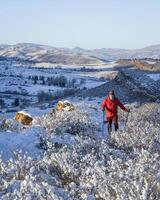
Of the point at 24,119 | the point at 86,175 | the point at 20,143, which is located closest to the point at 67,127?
the point at 20,143

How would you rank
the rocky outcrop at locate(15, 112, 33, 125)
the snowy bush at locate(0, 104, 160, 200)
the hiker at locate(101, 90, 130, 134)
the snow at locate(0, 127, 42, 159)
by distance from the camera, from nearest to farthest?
the snowy bush at locate(0, 104, 160, 200), the snow at locate(0, 127, 42, 159), the hiker at locate(101, 90, 130, 134), the rocky outcrop at locate(15, 112, 33, 125)

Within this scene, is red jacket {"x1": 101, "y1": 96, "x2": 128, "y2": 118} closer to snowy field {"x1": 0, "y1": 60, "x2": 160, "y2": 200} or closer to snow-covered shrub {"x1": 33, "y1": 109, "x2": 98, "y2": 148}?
snow-covered shrub {"x1": 33, "y1": 109, "x2": 98, "y2": 148}

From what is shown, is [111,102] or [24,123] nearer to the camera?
[111,102]

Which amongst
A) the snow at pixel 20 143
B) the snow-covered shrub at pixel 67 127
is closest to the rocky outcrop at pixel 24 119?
the snow-covered shrub at pixel 67 127

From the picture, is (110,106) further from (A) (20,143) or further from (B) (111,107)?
(A) (20,143)

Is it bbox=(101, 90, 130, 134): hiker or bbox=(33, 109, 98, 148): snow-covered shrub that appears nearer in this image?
bbox=(33, 109, 98, 148): snow-covered shrub

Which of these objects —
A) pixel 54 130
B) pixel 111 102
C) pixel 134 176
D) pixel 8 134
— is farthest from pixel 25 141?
pixel 134 176

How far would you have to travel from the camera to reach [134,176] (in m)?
6.54

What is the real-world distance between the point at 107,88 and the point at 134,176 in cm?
3615

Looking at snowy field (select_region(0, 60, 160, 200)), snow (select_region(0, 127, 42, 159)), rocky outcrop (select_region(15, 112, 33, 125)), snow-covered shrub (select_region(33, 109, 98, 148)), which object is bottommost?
rocky outcrop (select_region(15, 112, 33, 125))

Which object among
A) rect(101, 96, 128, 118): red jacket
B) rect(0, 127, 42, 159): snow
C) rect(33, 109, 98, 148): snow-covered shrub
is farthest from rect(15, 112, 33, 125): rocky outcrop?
rect(0, 127, 42, 159): snow

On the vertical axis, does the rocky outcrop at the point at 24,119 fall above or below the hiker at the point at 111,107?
below

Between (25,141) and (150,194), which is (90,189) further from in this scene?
(25,141)

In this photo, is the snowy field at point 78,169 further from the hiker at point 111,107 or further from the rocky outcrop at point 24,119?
the rocky outcrop at point 24,119
